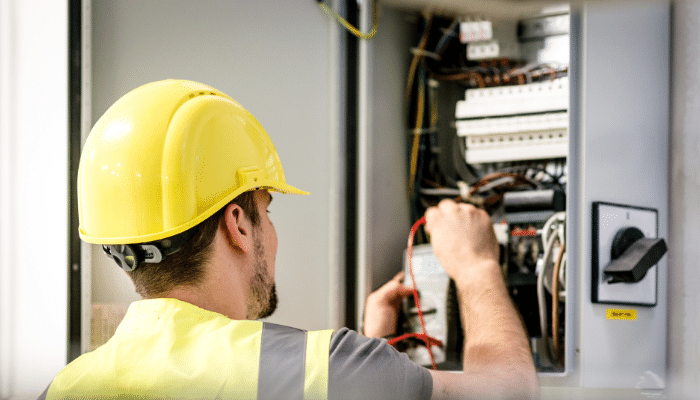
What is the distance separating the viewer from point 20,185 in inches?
53.6

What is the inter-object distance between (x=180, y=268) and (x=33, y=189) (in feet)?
1.86

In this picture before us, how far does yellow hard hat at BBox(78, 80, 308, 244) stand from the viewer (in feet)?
3.40

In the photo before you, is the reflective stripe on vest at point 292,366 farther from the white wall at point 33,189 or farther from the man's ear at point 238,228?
the white wall at point 33,189

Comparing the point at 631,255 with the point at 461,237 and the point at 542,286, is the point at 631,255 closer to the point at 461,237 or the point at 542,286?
the point at 542,286

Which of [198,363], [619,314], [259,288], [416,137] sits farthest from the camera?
[416,137]

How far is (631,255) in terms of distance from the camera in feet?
4.67

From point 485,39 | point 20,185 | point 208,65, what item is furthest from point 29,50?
point 485,39

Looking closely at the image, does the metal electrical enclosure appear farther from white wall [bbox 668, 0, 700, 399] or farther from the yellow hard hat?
the yellow hard hat

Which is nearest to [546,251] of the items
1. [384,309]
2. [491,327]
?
[491,327]

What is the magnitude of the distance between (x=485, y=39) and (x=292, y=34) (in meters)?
0.63

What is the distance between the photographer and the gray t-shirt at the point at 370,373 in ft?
3.13

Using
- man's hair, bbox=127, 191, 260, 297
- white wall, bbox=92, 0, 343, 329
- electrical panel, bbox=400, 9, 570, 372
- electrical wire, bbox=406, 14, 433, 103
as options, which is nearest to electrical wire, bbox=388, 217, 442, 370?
electrical panel, bbox=400, 9, 570, 372

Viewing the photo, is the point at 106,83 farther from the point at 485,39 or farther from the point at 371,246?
the point at 485,39

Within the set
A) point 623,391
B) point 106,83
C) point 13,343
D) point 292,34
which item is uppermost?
point 292,34
